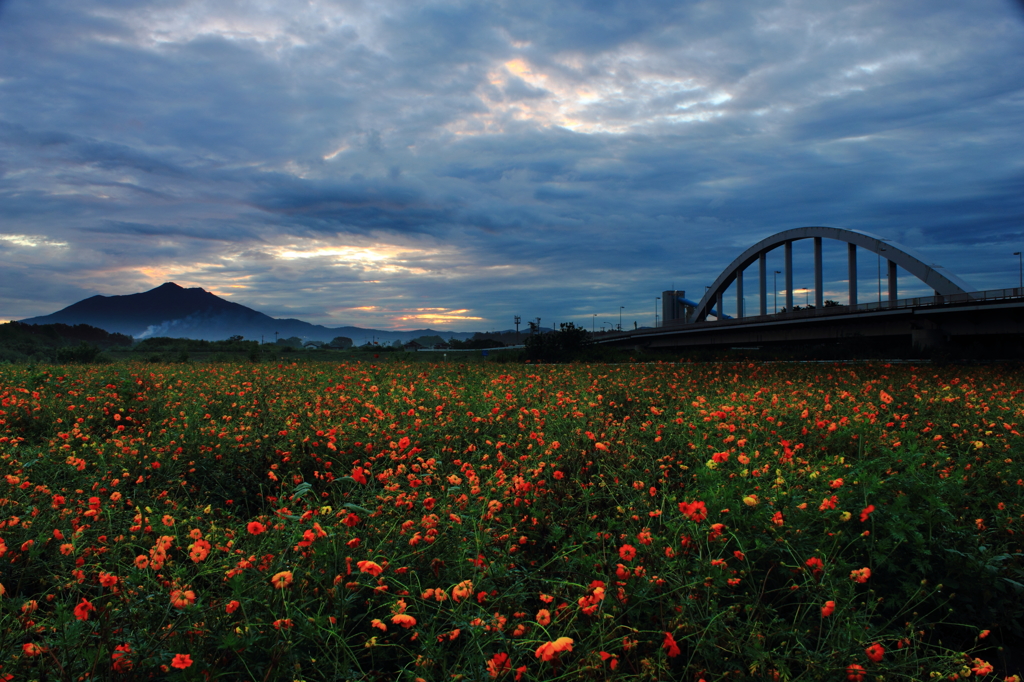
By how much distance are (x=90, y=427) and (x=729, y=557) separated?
7.82 m

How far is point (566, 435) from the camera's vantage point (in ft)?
17.7

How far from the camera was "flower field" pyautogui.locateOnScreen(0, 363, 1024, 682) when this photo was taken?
92.0 inches

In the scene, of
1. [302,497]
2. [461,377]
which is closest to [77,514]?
[302,497]

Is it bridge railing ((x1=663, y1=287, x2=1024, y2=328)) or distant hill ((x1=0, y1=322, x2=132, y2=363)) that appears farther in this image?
bridge railing ((x1=663, y1=287, x2=1024, y2=328))

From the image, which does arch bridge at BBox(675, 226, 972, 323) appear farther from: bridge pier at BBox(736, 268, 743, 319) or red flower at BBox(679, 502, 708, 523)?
red flower at BBox(679, 502, 708, 523)

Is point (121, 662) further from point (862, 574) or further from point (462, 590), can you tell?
point (862, 574)

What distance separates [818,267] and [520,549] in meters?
58.7

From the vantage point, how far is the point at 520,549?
3551mm

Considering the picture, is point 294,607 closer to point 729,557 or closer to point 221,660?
point 221,660

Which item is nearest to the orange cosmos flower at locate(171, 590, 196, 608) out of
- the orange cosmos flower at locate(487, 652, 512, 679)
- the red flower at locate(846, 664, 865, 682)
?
the orange cosmos flower at locate(487, 652, 512, 679)

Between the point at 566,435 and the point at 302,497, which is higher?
the point at 566,435

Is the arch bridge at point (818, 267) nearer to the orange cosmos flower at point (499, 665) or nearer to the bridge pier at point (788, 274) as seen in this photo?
the bridge pier at point (788, 274)

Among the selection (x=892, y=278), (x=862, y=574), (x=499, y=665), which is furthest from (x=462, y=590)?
(x=892, y=278)

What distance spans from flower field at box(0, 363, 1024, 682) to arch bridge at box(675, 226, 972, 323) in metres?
36.6
